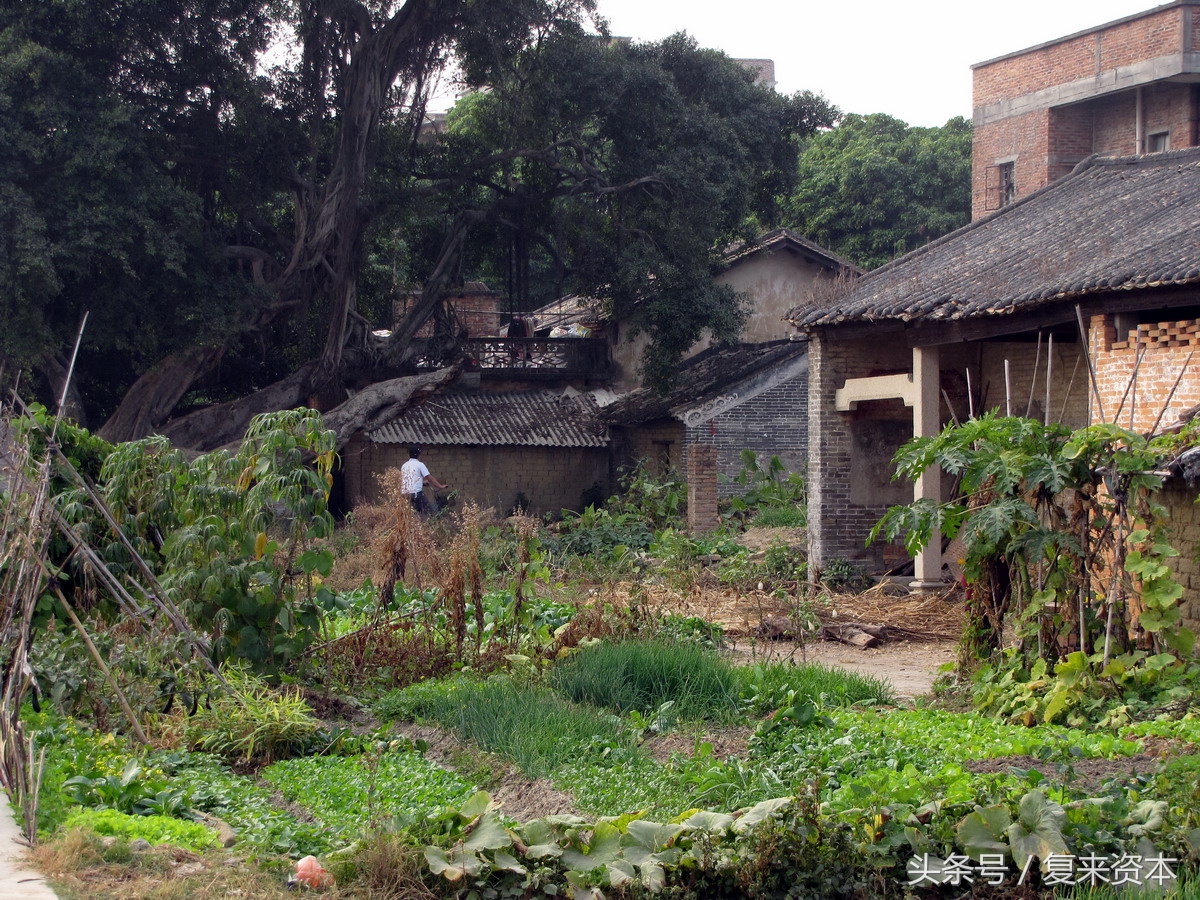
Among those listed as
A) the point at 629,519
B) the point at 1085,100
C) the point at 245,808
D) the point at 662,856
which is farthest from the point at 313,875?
the point at 1085,100

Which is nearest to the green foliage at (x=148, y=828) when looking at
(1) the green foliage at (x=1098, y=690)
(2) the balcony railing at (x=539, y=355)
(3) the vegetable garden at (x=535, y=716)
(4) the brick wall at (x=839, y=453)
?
(3) the vegetable garden at (x=535, y=716)

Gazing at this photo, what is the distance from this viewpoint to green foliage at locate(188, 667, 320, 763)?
656cm

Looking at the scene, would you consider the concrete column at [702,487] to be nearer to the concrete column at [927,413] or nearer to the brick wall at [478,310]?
the concrete column at [927,413]

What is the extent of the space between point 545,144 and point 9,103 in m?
9.13

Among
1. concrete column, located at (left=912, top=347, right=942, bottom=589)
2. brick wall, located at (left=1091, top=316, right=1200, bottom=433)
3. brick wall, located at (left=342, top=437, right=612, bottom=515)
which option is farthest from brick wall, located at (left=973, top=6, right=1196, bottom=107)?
brick wall, located at (left=1091, top=316, right=1200, bottom=433)

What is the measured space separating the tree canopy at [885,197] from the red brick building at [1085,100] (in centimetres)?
439

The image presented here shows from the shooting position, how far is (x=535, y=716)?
6.85 metres

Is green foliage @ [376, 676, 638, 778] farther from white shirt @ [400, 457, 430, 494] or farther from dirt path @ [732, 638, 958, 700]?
white shirt @ [400, 457, 430, 494]

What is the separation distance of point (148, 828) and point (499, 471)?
17831mm

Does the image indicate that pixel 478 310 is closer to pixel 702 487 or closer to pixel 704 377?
pixel 704 377

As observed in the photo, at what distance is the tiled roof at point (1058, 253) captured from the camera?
1045 centimetres

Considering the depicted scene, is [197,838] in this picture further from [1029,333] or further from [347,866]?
[1029,333]

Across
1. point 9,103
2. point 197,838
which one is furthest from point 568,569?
point 9,103

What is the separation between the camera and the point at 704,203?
68.4ft
